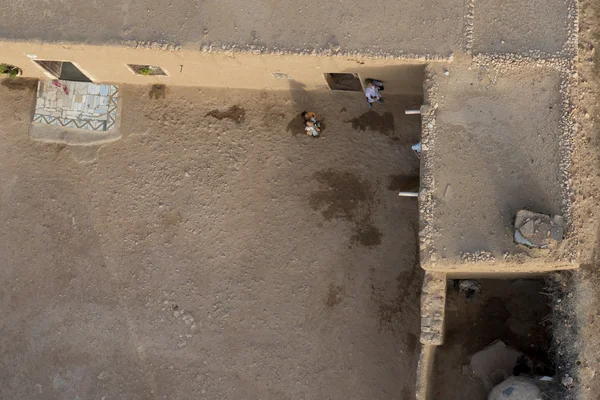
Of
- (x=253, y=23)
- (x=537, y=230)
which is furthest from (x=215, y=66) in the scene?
(x=537, y=230)

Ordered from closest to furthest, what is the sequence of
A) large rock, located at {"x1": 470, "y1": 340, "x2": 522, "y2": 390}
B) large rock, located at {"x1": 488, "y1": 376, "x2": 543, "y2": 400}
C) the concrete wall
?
large rock, located at {"x1": 488, "y1": 376, "x2": 543, "y2": 400} < the concrete wall < large rock, located at {"x1": 470, "y1": 340, "x2": 522, "y2": 390}

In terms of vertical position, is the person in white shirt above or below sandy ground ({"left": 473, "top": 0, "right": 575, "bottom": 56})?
below

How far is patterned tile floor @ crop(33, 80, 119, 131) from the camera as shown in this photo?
13.2 meters

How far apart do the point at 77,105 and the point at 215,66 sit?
411cm

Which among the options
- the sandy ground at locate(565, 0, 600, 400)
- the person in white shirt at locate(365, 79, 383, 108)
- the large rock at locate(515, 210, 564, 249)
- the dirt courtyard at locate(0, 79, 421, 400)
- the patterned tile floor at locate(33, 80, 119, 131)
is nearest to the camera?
the large rock at locate(515, 210, 564, 249)

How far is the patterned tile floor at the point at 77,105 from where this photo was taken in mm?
13188

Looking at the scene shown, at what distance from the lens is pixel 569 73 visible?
33.8 ft

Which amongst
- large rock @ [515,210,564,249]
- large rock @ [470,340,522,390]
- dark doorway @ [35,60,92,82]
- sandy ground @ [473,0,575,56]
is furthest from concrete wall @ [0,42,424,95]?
large rock @ [470,340,522,390]

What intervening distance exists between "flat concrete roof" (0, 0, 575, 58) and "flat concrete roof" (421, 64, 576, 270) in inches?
29.3

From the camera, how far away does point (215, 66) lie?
38.2 feet

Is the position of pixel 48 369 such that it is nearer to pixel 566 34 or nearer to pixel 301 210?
pixel 301 210

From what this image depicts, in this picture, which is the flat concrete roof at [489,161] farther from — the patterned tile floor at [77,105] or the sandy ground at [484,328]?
the patterned tile floor at [77,105]

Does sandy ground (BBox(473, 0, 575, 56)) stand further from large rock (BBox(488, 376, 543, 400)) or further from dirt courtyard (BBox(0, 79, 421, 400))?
large rock (BBox(488, 376, 543, 400))

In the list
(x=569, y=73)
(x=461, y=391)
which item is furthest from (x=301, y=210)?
(x=569, y=73)
